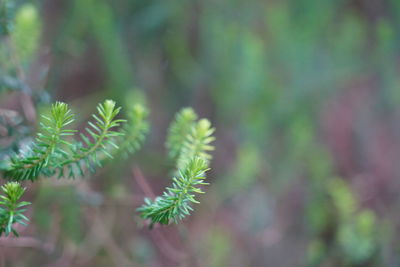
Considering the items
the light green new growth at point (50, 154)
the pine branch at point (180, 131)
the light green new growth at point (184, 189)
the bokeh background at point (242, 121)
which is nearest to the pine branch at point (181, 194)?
the light green new growth at point (184, 189)

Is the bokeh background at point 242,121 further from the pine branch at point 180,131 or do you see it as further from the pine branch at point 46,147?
the pine branch at point 46,147

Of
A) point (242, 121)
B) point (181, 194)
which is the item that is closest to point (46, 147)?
point (181, 194)

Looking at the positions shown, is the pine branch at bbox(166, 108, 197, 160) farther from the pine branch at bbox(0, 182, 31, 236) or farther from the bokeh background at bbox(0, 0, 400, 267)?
the bokeh background at bbox(0, 0, 400, 267)

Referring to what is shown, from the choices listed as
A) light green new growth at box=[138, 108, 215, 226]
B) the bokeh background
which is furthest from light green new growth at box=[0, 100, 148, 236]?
the bokeh background

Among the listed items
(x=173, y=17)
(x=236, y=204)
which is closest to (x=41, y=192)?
(x=236, y=204)

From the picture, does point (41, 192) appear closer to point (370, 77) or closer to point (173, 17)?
point (173, 17)
